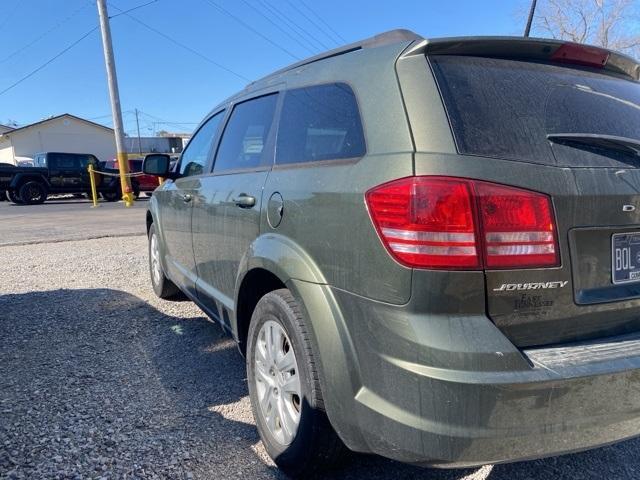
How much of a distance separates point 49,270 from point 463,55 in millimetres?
6181

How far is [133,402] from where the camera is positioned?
2.90 meters

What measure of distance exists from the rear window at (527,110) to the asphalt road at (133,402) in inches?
58.8

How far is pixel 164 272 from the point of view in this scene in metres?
4.56

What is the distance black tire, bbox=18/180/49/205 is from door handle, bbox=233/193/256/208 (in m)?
19.3

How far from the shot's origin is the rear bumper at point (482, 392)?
1.51 m

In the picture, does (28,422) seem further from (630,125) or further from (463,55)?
(630,125)

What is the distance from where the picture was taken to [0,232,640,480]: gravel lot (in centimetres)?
229

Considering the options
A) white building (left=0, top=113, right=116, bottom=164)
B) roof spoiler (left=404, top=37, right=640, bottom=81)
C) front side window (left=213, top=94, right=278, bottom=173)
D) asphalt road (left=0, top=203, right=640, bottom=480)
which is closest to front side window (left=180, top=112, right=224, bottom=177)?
front side window (left=213, top=94, right=278, bottom=173)

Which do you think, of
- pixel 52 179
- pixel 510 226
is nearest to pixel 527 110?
pixel 510 226

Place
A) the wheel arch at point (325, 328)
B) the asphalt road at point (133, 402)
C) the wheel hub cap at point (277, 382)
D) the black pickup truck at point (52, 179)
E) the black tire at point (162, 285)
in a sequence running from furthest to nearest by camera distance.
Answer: the black pickup truck at point (52, 179) < the black tire at point (162, 285) < the asphalt road at point (133, 402) < the wheel hub cap at point (277, 382) < the wheel arch at point (325, 328)

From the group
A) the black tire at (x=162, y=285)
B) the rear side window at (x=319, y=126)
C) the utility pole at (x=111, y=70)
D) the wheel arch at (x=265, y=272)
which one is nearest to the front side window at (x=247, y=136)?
the rear side window at (x=319, y=126)

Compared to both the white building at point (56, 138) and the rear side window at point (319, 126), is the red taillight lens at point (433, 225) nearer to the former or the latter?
the rear side window at point (319, 126)

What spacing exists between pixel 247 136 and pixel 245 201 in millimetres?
611

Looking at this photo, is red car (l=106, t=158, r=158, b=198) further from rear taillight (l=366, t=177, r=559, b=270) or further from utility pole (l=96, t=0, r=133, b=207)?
rear taillight (l=366, t=177, r=559, b=270)
